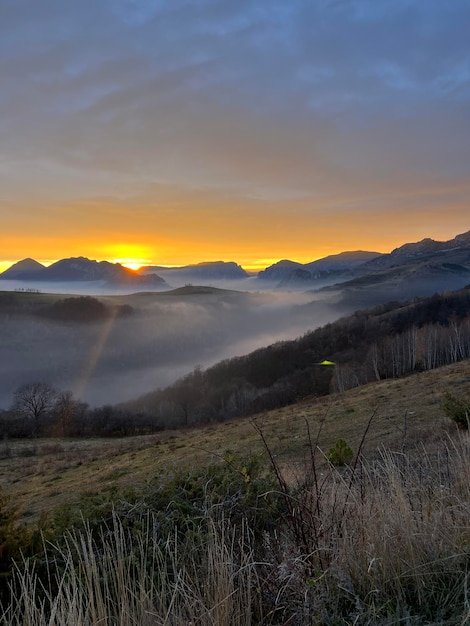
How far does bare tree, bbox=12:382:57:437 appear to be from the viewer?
71688mm

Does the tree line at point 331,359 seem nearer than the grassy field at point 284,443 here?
No

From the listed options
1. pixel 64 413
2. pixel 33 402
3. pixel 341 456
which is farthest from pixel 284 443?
pixel 33 402

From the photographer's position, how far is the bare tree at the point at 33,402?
7169 cm

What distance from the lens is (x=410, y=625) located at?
86.4 inches

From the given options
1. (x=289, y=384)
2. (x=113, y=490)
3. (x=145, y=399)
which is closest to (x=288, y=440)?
(x=113, y=490)

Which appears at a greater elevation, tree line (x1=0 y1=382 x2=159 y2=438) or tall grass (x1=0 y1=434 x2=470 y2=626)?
tall grass (x1=0 y1=434 x2=470 y2=626)

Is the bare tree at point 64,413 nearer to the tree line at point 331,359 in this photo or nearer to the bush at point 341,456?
the tree line at point 331,359

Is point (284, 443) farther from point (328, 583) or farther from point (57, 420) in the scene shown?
point (57, 420)

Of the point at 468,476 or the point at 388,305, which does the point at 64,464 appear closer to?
the point at 468,476

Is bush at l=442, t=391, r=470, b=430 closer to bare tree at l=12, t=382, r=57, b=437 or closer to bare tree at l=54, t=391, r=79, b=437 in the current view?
bare tree at l=54, t=391, r=79, b=437

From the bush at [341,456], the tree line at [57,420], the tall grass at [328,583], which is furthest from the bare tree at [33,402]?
the tall grass at [328,583]

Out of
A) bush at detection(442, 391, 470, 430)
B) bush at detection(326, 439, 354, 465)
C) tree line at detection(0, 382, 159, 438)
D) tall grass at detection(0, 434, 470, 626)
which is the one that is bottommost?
tree line at detection(0, 382, 159, 438)

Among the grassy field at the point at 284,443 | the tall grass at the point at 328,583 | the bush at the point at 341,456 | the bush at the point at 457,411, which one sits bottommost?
the grassy field at the point at 284,443

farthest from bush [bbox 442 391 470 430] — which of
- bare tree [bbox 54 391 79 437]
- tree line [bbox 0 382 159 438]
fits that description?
bare tree [bbox 54 391 79 437]
